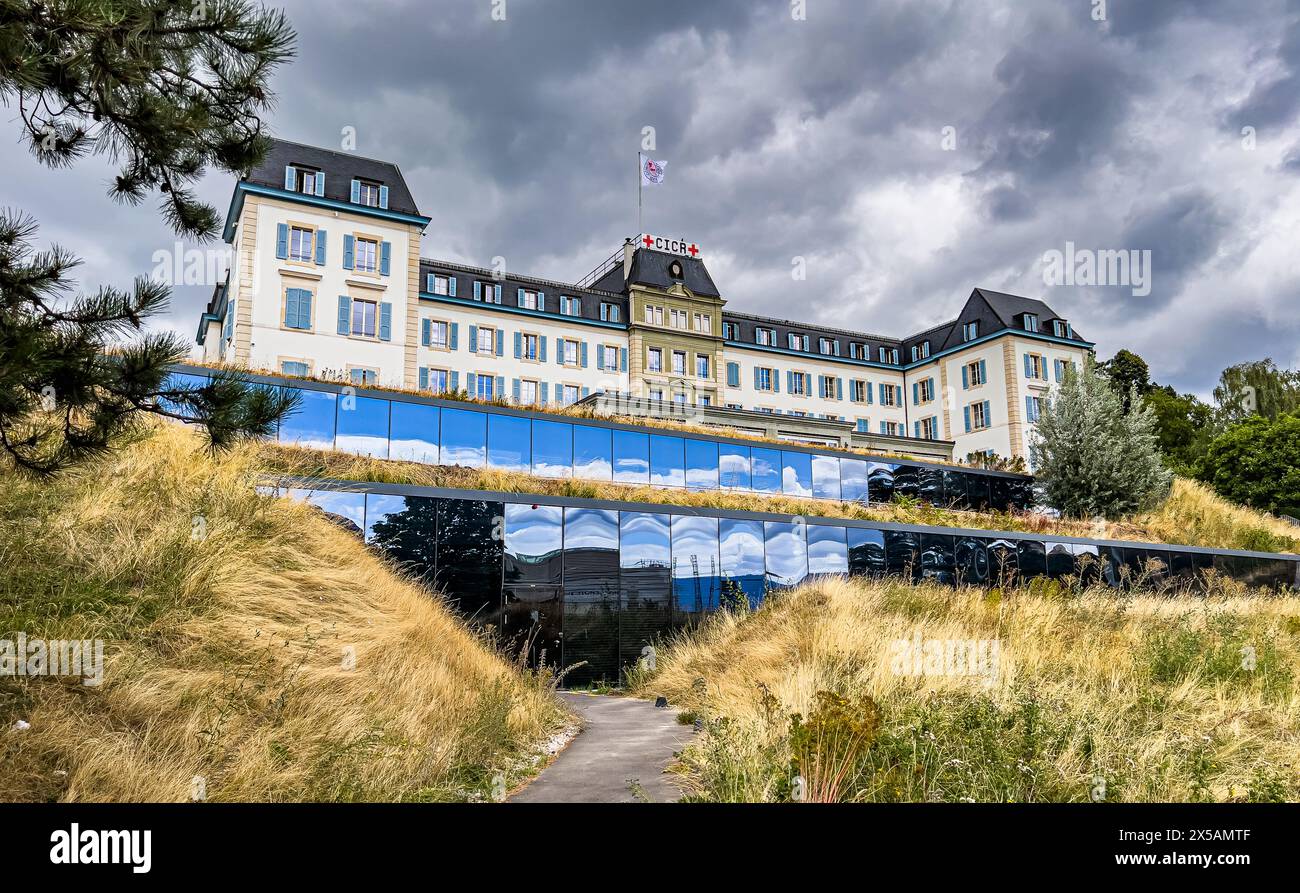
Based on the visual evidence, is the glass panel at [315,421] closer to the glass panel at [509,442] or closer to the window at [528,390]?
the glass panel at [509,442]

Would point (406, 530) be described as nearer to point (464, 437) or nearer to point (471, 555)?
point (471, 555)

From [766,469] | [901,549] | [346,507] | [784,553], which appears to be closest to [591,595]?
[346,507]

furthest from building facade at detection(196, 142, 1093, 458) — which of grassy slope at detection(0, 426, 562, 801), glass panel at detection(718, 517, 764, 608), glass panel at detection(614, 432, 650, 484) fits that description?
grassy slope at detection(0, 426, 562, 801)

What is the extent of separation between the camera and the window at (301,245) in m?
36.8

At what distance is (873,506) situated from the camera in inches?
1169

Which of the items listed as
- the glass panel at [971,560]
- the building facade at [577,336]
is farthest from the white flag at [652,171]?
the glass panel at [971,560]

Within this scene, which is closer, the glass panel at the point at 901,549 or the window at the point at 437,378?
the glass panel at the point at 901,549

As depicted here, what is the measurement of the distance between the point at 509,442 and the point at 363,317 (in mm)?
16563

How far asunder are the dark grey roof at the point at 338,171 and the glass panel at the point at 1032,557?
30095mm

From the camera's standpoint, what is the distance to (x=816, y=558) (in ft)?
66.1
